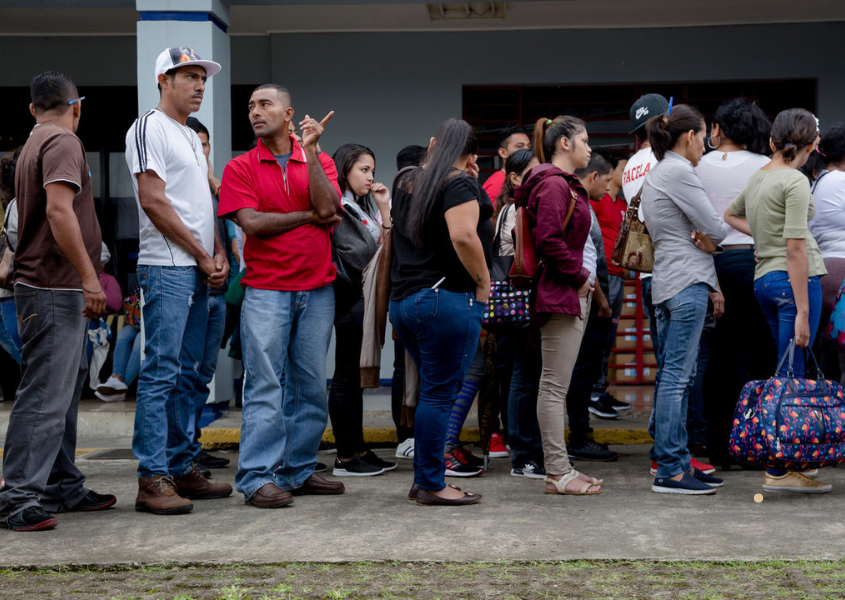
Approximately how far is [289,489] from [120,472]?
4.69 ft

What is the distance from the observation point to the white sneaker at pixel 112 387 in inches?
334

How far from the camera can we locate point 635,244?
18.5 ft

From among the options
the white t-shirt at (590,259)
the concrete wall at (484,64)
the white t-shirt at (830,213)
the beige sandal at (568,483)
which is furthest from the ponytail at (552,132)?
the concrete wall at (484,64)

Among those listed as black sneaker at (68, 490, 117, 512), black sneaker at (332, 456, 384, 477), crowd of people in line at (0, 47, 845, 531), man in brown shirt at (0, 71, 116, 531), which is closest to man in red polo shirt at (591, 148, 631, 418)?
crowd of people in line at (0, 47, 845, 531)

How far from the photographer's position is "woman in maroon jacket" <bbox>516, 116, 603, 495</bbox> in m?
5.11

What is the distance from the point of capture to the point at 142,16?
24.2ft

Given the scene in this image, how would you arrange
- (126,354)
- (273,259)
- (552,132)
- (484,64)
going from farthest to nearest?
(484,64), (126,354), (552,132), (273,259)

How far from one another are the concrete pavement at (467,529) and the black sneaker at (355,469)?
12.8 inches

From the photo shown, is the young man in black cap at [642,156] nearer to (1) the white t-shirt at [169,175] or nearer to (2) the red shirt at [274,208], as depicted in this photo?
(2) the red shirt at [274,208]

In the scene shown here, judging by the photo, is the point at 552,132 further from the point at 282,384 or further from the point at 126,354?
the point at 126,354

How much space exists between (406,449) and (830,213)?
3.01 metres

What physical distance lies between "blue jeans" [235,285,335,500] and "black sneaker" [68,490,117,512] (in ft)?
2.16

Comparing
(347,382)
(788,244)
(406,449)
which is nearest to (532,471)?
(406,449)

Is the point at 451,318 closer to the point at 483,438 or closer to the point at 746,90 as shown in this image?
the point at 483,438
